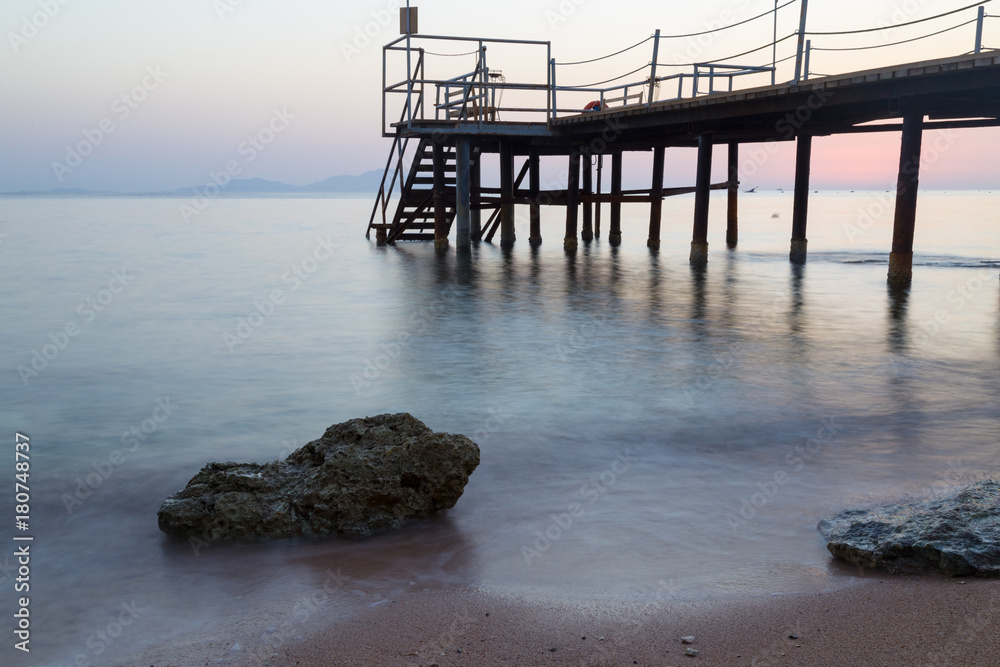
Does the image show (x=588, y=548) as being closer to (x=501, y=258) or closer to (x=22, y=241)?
(x=501, y=258)

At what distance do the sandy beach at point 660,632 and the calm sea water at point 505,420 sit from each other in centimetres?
18

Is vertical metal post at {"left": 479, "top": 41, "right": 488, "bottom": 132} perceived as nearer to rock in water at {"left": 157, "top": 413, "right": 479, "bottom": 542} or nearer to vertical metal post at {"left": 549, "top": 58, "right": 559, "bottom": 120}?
vertical metal post at {"left": 549, "top": 58, "right": 559, "bottom": 120}

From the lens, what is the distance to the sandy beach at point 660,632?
3.25 m

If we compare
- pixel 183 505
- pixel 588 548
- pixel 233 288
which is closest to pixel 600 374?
pixel 588 548

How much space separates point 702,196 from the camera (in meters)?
20.7

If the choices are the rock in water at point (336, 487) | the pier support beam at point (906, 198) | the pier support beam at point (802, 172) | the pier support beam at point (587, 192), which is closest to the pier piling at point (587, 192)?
the pier support beam at point (587, 192)

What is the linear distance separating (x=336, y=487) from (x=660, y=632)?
2023 mm

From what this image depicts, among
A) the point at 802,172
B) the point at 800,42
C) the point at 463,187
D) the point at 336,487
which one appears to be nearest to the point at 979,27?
the point at 800,42

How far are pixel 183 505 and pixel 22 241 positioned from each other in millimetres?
32156

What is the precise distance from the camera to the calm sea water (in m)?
4.19

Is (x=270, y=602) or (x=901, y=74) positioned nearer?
(x=270, y=602)

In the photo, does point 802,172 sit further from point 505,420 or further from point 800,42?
point 505,420

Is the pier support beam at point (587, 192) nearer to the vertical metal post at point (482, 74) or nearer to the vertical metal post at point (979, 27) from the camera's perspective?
the vertical metal post at point (482, 74)

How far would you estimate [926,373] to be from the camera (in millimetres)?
9172
